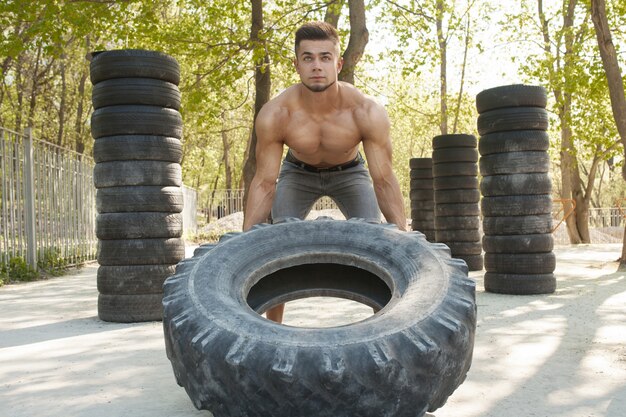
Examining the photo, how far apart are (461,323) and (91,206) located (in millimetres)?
12709

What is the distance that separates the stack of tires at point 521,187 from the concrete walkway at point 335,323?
1.14ft

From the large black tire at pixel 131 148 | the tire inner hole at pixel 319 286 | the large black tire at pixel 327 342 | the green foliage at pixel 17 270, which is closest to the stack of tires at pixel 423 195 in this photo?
the green foliage at pixel 17 270

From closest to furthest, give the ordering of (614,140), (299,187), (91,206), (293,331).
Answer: (293,331) → (299,187) → (91,206) → (614,140)

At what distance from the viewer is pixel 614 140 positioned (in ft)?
58.8

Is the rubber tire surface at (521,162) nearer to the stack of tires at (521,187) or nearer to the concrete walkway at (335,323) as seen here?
the stack of tires at (521,187)

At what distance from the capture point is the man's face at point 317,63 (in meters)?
3.67

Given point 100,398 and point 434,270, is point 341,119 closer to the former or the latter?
point 434,270

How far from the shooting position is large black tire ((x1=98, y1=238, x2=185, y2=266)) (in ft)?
19.5

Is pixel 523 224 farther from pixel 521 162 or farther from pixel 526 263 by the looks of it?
pixel 521 162

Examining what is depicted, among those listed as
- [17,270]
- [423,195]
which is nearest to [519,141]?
[423,195]

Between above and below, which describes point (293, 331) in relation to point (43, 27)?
below

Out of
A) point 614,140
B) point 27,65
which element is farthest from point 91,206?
point 614,140

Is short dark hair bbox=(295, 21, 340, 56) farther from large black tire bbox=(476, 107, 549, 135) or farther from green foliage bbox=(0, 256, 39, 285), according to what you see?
green foliage bbox=(0, 256, 39, 285)

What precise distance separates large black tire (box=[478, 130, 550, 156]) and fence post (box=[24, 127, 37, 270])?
24.2ft
